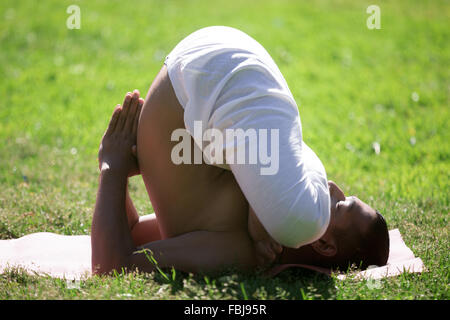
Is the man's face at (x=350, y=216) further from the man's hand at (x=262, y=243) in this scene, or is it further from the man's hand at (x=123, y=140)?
the man's hand at (x=123, y=140)

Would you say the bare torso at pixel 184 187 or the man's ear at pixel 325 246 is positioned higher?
the bare torso at pixel 184 187

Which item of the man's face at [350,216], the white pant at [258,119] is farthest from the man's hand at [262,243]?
the man's face at [350,216]

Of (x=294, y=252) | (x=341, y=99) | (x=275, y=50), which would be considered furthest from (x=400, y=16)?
(x=294, y=252)

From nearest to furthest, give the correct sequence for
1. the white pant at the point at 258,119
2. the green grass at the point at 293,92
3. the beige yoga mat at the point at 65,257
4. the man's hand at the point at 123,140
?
1. the white pant at the point at 258,119
2. the green grass at the point at 293,92
3. the beige yoga mat at the point at 65,257
4. the man's hand at the point at 123,140

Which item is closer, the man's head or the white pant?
the white pant

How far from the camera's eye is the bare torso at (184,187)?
330 centimetres

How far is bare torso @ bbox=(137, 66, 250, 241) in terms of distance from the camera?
10.8 ft

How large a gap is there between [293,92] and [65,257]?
560cm

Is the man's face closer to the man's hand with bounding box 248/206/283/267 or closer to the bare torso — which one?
the man's hand with bounding box 248/206/283/267

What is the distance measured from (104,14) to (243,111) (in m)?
9.61

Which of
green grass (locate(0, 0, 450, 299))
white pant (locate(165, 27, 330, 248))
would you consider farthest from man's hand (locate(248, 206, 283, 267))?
white pant (locate(165, 27, 330, 248))

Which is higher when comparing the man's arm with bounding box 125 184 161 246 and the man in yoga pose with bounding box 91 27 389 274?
the man in yoga pose with bounding box 91 27 389 274

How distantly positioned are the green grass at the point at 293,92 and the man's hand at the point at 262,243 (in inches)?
6.0

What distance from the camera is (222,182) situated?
336 cm
